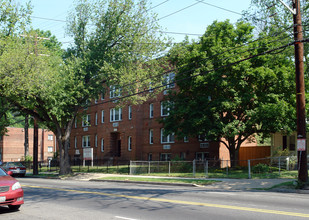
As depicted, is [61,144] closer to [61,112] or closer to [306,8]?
[61,112]

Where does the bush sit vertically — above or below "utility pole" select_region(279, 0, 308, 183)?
below

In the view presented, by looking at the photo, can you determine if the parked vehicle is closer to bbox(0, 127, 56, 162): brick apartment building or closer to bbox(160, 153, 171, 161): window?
bbox(160, 153, 171, 161): window

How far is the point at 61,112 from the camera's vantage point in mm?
28016

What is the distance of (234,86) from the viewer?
2634 cm

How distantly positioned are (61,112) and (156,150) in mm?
15108

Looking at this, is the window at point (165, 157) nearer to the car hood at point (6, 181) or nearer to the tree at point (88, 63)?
the tree at point (88, 63)

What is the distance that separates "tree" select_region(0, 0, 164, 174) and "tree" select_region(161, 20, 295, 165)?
3.25 m

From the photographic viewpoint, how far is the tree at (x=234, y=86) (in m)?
25.2

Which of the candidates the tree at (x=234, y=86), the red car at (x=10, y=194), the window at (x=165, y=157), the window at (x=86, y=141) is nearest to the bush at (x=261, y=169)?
the tree at (x=234, y=86)

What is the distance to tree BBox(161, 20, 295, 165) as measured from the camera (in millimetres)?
25188

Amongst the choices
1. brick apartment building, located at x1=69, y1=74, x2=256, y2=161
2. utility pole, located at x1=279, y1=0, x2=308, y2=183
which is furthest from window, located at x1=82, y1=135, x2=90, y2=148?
utility pole, located at x1=279, y1=0, x2=308, y2=183

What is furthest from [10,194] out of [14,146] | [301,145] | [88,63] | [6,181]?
[14,146]

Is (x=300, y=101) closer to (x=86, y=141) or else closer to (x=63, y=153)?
(x=63, y=153)

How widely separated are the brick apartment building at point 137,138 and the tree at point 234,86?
501 cm
